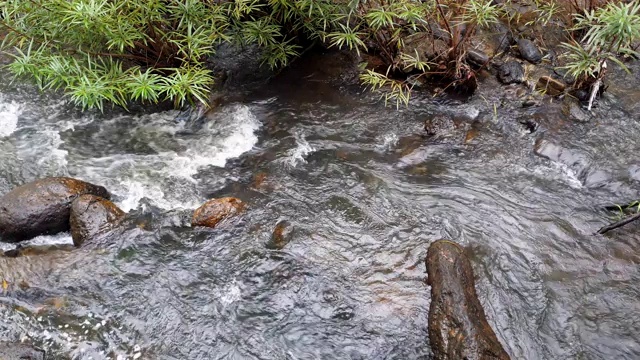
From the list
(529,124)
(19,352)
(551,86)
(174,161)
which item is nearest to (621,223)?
(529,124)

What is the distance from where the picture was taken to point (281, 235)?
4.77m

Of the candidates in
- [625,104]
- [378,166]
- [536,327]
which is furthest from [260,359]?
[625,104]

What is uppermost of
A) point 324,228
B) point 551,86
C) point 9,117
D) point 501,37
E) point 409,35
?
point 409,35

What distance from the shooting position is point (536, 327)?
12.9 feet

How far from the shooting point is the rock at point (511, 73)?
653 cm

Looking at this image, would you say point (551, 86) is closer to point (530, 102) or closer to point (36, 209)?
point (530, 102)

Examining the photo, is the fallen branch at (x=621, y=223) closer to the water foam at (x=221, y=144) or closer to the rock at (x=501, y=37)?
the rock at (x=501, y=37)

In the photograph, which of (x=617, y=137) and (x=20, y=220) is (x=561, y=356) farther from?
(x=20, y=220)

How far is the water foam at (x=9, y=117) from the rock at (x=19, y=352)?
3.39 metres

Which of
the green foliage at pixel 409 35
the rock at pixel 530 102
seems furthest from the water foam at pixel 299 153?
the rock at pixel 530 102

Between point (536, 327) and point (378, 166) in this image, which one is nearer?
point (536, 327)

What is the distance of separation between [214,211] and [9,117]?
357cm

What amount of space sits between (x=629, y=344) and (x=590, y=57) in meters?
3.28

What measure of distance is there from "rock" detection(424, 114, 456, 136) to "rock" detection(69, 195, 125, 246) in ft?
12.1
